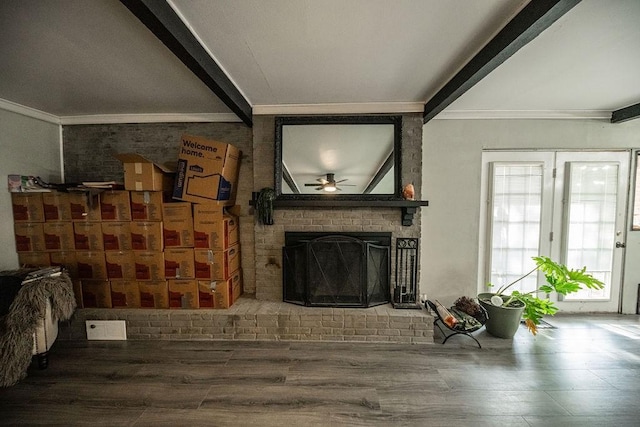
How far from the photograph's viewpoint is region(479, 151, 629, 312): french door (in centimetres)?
283

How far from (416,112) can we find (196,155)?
2333 millimetres

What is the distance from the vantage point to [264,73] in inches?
77.5

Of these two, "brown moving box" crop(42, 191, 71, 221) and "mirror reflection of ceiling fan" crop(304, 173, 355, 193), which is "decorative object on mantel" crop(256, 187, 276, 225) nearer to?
"mirror reflection of ceiling fan" crop(304, 173, 355, 193)

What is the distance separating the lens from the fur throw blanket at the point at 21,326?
1.79m

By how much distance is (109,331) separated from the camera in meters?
2.43

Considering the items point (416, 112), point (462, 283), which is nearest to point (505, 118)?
point (416, 112)

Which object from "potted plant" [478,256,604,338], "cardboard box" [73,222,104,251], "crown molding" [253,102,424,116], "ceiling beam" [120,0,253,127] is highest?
"crown molding" [253,102,424,116]

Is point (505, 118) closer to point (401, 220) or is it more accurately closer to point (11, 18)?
point (401, 220)

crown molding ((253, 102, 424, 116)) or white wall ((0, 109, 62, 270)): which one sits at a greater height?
crown molding ((253, 102, 424, 116))

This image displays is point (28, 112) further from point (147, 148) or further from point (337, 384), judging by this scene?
point (337, 384)

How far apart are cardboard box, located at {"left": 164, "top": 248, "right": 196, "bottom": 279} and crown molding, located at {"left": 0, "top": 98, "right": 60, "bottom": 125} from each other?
2071 mm

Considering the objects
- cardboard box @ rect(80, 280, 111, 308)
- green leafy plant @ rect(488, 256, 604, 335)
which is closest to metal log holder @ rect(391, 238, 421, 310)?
green leafy plant @ rect(488, 256, 604, 335)

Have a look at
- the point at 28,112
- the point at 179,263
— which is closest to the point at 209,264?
the point at 179,263

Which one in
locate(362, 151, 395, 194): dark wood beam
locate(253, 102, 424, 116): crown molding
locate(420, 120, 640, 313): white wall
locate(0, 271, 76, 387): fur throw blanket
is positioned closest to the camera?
locate(0, 271, 76, 387): fur throw blanket
